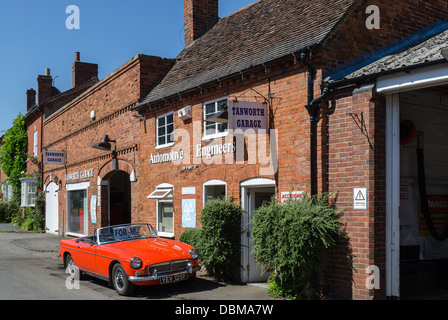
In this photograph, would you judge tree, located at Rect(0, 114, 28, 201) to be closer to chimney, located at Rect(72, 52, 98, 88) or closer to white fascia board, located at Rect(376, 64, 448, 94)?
chimney, located at Rect(72, 52, 98, 88)

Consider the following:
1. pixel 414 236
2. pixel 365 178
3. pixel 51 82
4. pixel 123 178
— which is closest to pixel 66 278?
pixel 365 178

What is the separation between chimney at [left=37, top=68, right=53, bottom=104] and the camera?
30.2 metres

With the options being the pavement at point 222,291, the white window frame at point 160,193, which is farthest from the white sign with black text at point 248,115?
the white window frame at point 160,193

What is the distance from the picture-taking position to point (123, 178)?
826 inches

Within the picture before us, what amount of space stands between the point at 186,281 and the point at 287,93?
4.42m

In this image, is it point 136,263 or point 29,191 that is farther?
point 29,191

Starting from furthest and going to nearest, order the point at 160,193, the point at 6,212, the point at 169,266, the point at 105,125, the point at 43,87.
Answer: the point at 6,212 < the point at 43,87 < the point at 105,125 < the point at 160,193 < the point at 169,266

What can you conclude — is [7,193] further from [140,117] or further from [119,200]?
[140,117]

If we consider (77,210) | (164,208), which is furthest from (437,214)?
(77,210)

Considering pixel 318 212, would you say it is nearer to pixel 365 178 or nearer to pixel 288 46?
pixel 365 178

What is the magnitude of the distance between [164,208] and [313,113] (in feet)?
22.8

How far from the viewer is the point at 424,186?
33.8 feet

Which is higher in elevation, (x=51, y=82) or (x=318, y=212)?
(x=51, y=82)

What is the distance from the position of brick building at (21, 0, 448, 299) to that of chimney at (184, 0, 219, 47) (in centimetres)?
5
